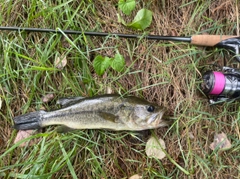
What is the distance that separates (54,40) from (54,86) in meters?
0.49

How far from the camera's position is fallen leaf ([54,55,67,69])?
304cm

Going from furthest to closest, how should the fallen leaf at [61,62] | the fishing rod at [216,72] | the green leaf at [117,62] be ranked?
the fallen leaf at [61,62]
the green leaf at [117,62]
the fishing rod at [216,72]

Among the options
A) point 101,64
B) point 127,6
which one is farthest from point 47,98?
point 127,6

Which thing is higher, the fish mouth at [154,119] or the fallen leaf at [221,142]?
the fish mouth at [154,119]

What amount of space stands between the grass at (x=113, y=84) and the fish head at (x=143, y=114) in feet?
0.65

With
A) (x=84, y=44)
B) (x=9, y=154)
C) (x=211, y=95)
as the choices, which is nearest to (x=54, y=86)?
(x=84, y=44)

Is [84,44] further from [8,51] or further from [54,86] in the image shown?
[8,51]

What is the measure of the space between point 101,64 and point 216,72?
1.14m

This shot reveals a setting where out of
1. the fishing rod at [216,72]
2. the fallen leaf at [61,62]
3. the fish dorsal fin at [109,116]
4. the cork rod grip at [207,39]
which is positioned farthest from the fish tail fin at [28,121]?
the cork rod grip at [207,39]

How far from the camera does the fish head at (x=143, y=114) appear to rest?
2768 millimetres

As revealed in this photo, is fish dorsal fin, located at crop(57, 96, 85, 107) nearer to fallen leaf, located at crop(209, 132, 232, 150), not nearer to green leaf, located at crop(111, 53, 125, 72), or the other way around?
green leaf, located at crop(111, 53, 125, 72)

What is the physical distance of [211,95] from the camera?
9.61 feet

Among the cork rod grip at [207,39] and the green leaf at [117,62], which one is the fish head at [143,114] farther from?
the cork rod grip at [207,39]

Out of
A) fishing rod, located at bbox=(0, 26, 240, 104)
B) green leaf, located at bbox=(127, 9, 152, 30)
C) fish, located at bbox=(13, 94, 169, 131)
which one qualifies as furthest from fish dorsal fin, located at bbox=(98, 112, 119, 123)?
green leaf, located at bbox=(127, 9, 152, 30)
